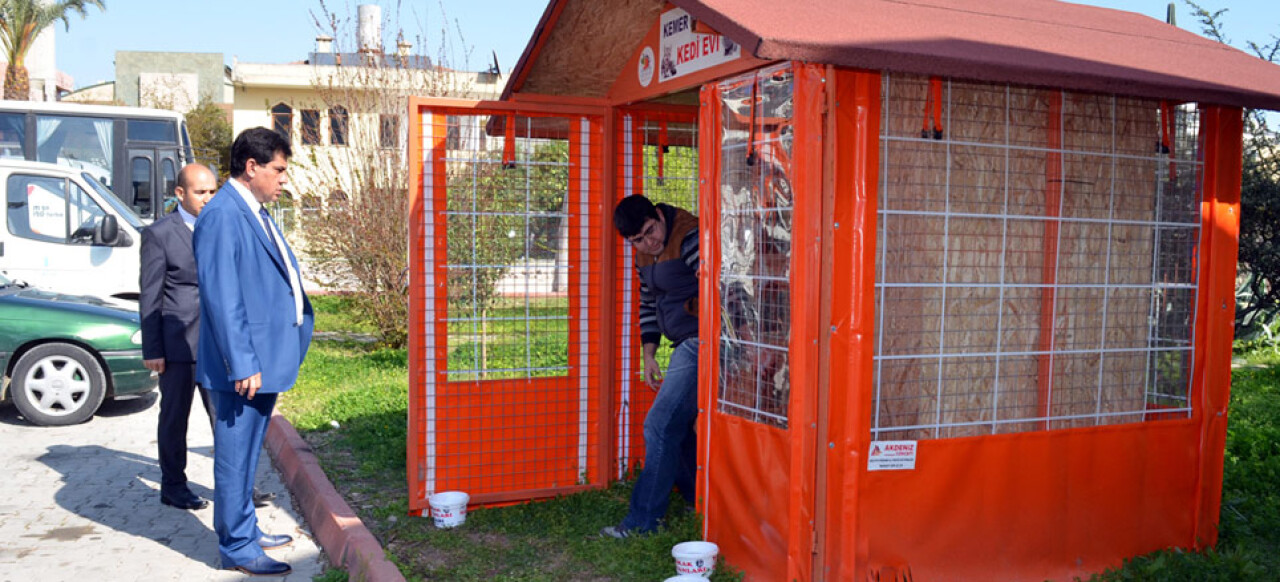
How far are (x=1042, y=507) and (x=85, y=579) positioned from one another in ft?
15.1

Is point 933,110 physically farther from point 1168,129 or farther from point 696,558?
point 696,558

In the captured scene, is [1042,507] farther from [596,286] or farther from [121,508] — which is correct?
[121,508]

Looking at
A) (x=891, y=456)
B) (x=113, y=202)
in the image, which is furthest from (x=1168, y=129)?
(x=113, y=202)

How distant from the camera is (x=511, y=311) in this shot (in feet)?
19.8

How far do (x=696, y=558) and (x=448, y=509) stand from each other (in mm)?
1700

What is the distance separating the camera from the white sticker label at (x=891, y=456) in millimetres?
4176

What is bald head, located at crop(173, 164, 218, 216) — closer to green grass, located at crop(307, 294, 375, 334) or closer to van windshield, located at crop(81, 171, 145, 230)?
van windshield, located at crop(81, 171, 145, 230)

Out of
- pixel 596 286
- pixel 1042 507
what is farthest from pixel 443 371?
pixel 1042 507

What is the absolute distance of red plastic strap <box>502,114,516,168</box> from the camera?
580cm

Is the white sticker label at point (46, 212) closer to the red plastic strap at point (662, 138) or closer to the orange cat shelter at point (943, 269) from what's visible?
the orange cat shelter at point (943, 269)

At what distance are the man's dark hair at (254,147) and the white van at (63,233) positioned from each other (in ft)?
26.2

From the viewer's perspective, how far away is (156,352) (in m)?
5.91

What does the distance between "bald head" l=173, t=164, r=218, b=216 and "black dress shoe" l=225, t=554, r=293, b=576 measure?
2241 millimetres

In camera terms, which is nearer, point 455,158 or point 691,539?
point 691,539
